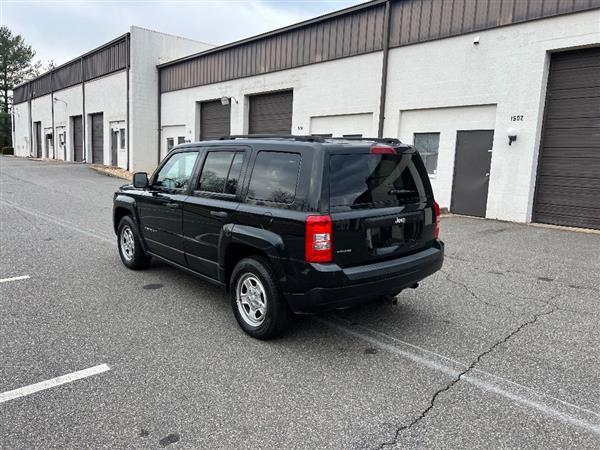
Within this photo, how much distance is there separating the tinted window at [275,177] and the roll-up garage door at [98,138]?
1189 inches

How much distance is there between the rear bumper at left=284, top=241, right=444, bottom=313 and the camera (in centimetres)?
346

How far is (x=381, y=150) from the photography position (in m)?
3.95

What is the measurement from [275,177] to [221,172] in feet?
2.87

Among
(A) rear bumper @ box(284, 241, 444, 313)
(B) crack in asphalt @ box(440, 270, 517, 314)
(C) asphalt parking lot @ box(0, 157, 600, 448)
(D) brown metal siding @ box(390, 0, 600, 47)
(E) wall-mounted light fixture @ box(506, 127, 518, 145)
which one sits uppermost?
(D) brown metal siding @ box(390, 0, 600, 47)

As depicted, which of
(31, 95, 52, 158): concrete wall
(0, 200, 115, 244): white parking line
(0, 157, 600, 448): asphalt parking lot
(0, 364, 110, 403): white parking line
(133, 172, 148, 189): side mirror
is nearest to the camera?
(0, 157, 600, 448): asphalt parking lot

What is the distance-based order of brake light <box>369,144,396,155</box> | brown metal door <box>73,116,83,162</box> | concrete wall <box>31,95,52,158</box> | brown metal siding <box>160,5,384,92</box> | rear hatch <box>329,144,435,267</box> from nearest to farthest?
1. rear hatch <box>329,144,435,267</box>
2. brake light <box>369,144,396,155</box>
3. brown metal siding <box>160,5,384,92</box>
4. brown metal door <box>73,116,83,162</box>
5. concrete wall <box>31,95,52,158</box>

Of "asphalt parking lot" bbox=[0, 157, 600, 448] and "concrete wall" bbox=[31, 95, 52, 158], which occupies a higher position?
"concrete wall" bbox=[31, 95, 52, 158]

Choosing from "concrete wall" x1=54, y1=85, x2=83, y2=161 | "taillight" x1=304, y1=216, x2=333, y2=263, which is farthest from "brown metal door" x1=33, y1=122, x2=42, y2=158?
"taillight" x1=304, y1=216, x2=333, y2=263

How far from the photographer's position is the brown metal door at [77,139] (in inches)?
1358

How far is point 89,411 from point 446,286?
4358 millimetres

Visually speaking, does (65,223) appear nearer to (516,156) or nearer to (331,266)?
(331,266)

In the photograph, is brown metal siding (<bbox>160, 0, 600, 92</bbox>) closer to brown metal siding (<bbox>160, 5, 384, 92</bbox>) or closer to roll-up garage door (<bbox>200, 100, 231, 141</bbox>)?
brown metal siding (<bbox>160, 5, 384, 92</bbox>)

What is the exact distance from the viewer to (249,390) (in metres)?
3.16

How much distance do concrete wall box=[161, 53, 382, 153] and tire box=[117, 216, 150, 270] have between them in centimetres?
1009
